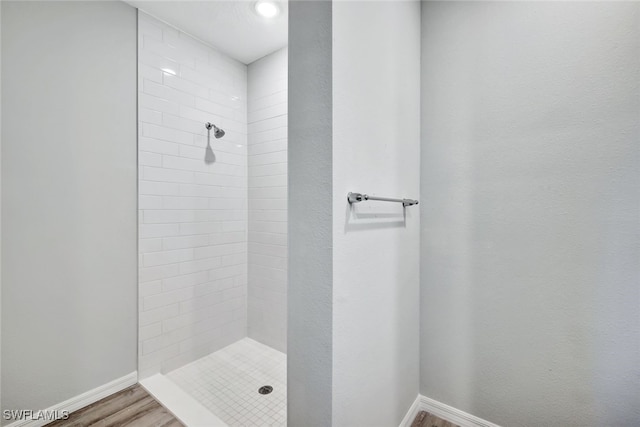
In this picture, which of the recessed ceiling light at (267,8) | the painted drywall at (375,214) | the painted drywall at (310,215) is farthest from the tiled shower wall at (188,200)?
the painted drywall at (375,214)

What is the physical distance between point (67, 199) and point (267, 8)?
1610 mm

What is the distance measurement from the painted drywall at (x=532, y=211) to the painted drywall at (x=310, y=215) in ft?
2.90

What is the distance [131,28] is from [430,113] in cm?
190

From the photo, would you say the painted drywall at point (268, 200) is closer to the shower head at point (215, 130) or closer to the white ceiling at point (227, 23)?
the white ceiling at point (227, 23)

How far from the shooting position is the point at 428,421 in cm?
142

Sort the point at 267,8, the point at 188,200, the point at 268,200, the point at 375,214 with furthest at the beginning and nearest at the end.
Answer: the point at 268,200 < the point at 188,200 < the point at 267,8 < the point at 375,214

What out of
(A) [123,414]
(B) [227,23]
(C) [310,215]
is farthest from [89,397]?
(B) [227,23]

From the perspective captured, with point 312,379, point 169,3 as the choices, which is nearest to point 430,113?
point 312,379

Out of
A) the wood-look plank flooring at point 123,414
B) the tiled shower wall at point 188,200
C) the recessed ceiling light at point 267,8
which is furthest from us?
the tiled shower wall at point 188,200

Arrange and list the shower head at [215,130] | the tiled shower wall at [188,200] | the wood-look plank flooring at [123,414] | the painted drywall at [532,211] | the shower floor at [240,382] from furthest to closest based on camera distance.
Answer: the shower head at [215,130] < the tiled shower wall at [188,200] < the shower floor at [240,382] < the wood-look plank flooring at [123,414] < the painted drywall at [532,211]

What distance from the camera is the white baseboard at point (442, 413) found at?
1343 mm

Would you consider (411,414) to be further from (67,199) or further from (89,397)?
(67,199)

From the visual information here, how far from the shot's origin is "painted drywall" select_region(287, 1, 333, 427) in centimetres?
80

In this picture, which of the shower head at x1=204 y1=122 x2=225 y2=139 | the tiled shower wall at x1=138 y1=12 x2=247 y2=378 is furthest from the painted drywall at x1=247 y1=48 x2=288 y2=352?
the shower head at x1=204 y1=122 x2=225 y2=139
